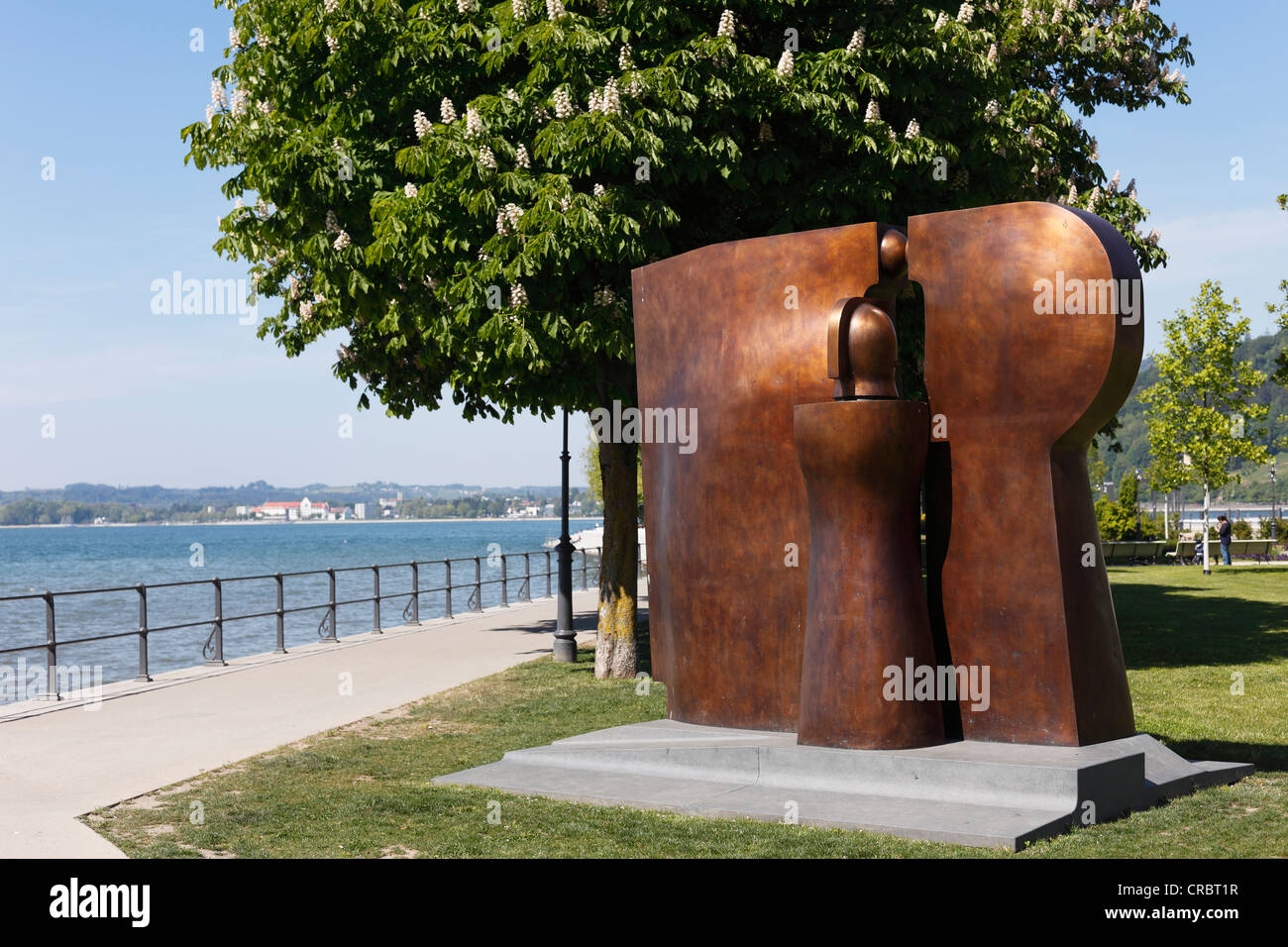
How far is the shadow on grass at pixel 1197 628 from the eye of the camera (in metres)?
15.7

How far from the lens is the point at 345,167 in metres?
13.2

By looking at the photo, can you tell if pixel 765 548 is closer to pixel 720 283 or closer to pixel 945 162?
pixel 720 283

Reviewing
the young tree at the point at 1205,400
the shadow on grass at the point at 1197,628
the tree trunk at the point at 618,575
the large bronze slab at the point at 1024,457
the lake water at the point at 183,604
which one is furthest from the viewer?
the young tree at the point at 1205,400

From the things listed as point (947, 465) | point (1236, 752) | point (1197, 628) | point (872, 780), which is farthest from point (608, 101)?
point (1197, 628)

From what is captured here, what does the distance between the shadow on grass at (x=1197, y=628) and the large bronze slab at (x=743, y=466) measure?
25.4 ft

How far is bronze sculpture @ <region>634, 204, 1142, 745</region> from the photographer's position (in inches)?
320

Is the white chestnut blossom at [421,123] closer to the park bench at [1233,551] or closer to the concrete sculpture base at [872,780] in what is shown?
the concrete sculpture base at [872,780]

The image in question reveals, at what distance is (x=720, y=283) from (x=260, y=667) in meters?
9.95

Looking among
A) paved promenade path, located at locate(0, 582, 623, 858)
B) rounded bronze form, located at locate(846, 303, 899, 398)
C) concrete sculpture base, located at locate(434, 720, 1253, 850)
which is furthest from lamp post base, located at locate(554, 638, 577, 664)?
rounded bronze form, located at locate(846, 303, 899, 398)

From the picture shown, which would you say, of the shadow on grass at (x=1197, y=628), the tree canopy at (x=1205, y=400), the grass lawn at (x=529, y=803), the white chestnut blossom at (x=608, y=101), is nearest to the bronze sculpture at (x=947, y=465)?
the grass lawn at (x=529, y=803)

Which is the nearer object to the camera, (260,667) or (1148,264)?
(260,667)

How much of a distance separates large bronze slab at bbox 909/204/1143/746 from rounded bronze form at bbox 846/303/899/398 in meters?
0.40

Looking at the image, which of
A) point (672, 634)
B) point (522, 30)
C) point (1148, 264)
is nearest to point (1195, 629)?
point (1148, 264)
